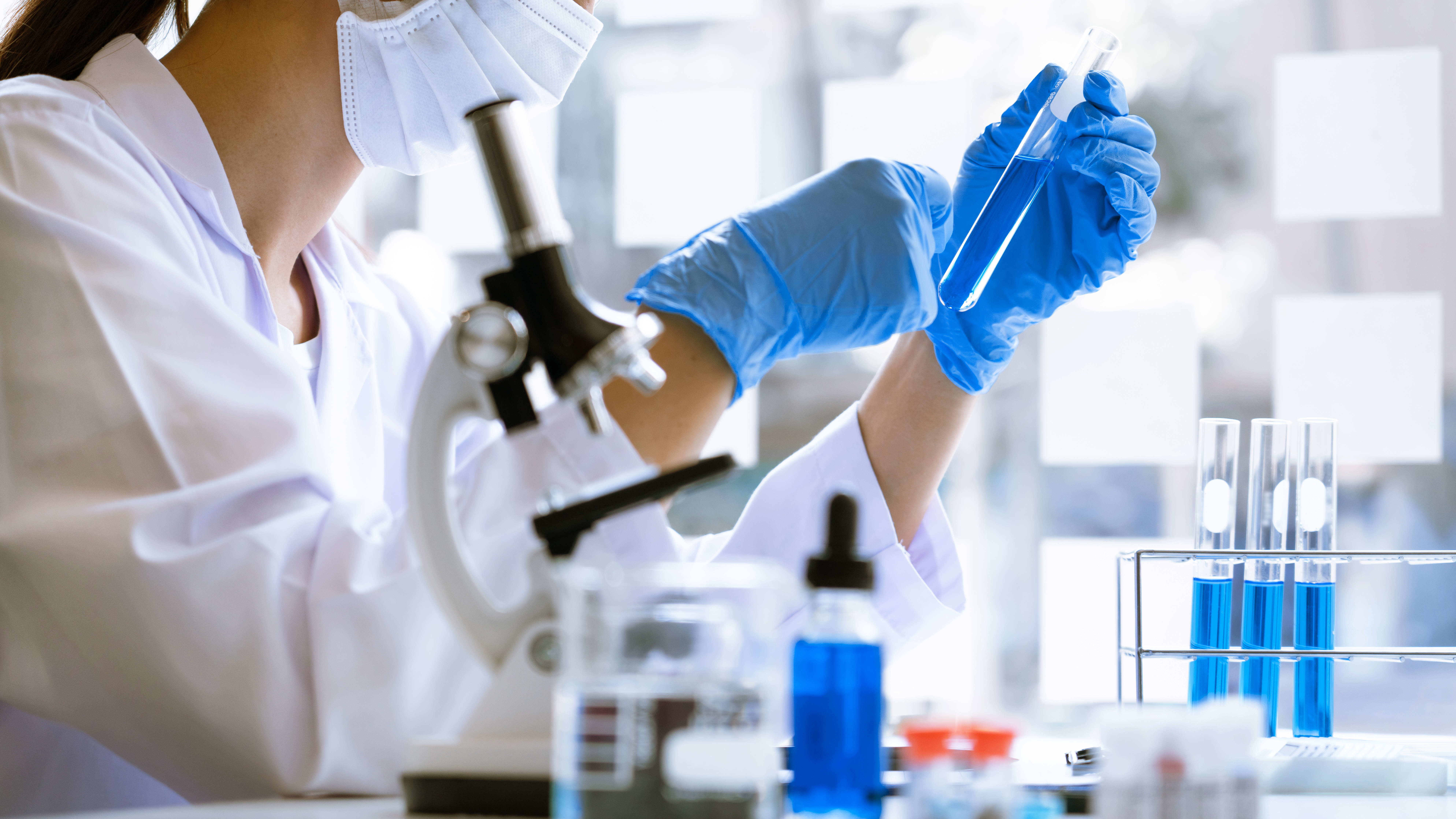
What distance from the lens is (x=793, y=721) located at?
601 millimetres

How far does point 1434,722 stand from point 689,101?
1913 mm

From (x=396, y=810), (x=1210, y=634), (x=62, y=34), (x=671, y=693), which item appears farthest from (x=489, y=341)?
(x=62, y=34)

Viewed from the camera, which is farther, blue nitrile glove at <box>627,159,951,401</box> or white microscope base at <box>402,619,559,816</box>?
blue nitrile glove at <box>627,159,951,401</box>

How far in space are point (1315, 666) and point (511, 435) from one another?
0.83 m

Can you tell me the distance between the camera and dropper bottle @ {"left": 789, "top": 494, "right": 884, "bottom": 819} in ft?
1.90

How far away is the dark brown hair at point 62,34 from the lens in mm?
1173

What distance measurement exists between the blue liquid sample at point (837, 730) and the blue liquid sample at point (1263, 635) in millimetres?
609

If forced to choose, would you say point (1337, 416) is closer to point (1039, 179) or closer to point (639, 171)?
point (1039, 179)

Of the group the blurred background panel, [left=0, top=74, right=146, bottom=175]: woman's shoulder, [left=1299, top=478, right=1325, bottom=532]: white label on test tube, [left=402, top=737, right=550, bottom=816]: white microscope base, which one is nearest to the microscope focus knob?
[left=402, top=737, right=550, bottom=816]: white microscope base

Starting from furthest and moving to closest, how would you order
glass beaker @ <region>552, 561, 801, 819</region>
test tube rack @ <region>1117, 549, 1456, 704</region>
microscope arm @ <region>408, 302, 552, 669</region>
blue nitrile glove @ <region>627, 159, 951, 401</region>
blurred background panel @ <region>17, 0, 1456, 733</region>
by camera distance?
1. blurred background panel @ <region>17, 0, 1456, 733</region>
2. test tube rack @ <region>1117, 549, 1456, 704</region>
3. blue nitrile glove @ <region>627, 159, 951, 401</region>
4. microscope arm @ <region>408, 302, 552, 669</region>
5. glass beaker @ <region>552, 561, 801, 819</region>

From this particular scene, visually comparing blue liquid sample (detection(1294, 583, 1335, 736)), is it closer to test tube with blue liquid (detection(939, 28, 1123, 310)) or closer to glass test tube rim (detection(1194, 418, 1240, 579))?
glass test tube rim (detection(1194, 418, 1240, 579))

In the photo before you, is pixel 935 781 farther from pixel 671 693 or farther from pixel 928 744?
pixel 671 693

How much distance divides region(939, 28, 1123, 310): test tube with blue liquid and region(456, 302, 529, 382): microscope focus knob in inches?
25.5

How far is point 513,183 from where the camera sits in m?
0.60
